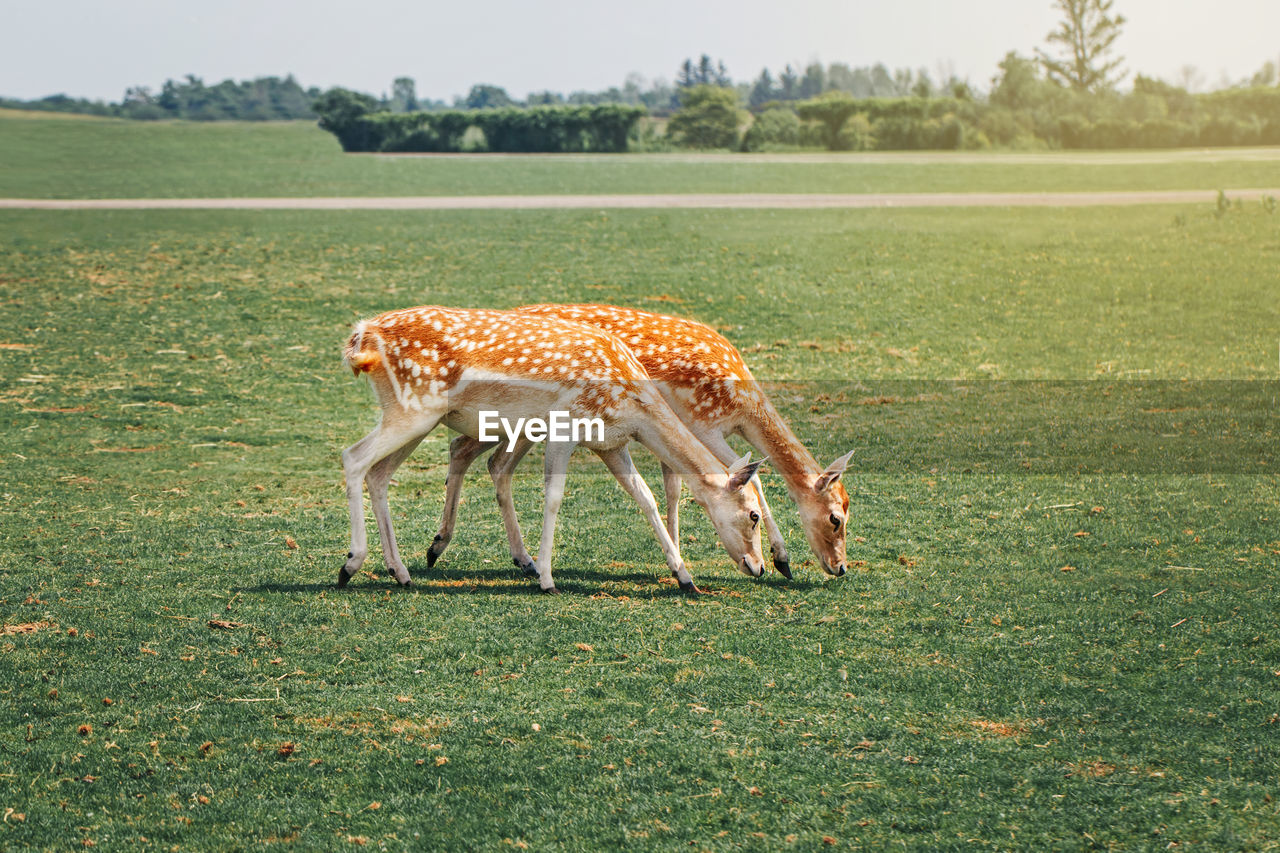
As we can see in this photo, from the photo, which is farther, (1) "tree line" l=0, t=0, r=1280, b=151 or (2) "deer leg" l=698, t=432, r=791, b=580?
(1) "tree line" l=0, t=0, r=1280, b=151

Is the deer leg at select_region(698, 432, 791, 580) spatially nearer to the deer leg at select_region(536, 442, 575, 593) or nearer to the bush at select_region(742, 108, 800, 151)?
the deer leg at select_region(536, 442, 575, 593)

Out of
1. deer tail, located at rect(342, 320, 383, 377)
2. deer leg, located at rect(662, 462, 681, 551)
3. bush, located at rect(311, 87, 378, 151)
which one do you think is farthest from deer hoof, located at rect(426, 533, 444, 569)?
bush, located at rect(311, 87, 378, 151)

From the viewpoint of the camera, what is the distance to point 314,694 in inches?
298

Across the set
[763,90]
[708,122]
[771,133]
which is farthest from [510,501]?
[763,90]

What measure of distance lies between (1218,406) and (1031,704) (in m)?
11.0

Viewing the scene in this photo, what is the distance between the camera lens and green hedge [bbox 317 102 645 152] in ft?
198

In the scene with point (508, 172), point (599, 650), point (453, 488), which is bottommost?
point (599, 650)

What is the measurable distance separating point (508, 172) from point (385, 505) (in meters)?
35.9

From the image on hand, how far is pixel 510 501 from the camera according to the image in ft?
33.2

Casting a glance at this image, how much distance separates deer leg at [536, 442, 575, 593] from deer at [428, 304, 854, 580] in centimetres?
68

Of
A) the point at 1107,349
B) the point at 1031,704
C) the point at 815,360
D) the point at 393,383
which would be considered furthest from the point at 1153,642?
the point at 1107,349

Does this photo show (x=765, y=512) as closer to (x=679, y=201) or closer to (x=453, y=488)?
(x=453, y=488)

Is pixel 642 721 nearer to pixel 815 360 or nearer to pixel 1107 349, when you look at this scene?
pixel 815 360
